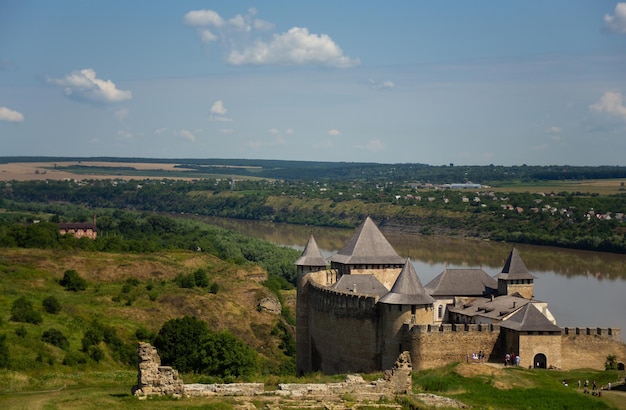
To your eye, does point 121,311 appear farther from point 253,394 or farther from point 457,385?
point 253,394

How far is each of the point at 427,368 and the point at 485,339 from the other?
2171 mm

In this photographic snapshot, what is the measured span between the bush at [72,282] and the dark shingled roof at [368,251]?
62.6ft

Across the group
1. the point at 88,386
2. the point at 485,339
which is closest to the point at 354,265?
the point at 485,339

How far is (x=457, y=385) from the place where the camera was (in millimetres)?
20594

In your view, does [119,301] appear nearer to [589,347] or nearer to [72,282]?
[72,282]

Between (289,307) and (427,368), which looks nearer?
(427,368)

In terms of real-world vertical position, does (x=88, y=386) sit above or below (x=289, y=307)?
above

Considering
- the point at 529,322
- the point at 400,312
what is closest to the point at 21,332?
the point at 400,312

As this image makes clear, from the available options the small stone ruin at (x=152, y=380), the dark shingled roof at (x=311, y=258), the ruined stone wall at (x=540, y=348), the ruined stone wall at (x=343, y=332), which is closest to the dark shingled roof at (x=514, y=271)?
the ruined stone wall at (x=540, y=348)

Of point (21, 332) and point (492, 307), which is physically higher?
point (492, 307)

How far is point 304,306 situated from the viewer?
2911 cm

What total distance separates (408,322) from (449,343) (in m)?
1.28

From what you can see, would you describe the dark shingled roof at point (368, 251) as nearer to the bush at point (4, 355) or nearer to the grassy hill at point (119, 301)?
the grassy hill at point (119, 301)

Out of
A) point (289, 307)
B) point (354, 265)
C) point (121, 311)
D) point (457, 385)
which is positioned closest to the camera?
point (457, 385)
